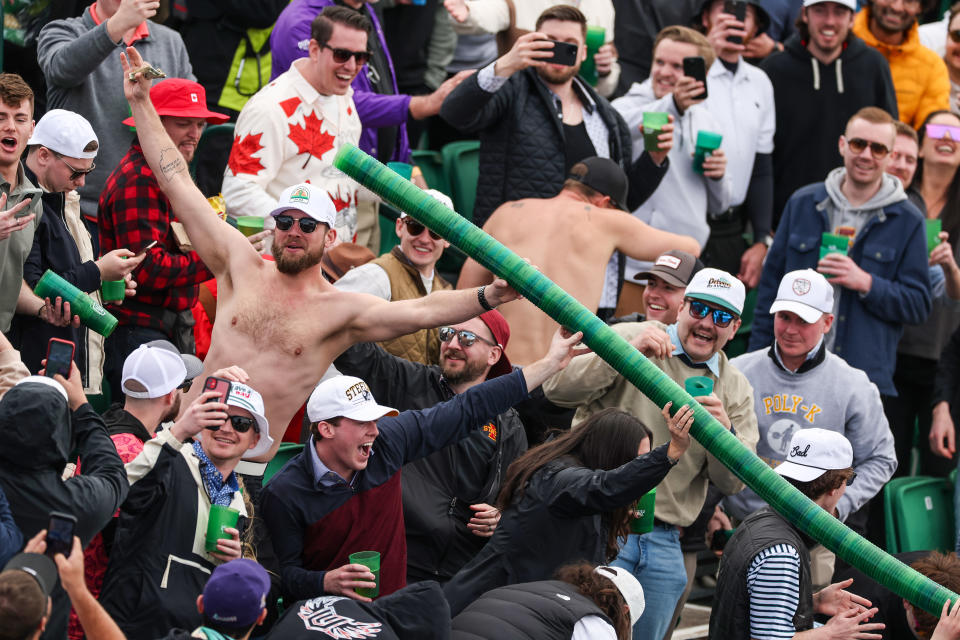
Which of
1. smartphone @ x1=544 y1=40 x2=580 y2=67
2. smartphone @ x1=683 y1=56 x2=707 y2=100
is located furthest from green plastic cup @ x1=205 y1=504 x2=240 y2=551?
smartphone @ x1=683 y1=56 x2=707 y2=100

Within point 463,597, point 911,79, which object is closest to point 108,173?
point 463,597

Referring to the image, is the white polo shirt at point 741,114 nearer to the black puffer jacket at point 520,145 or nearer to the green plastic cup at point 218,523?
the black puffer jacket at point 520,145

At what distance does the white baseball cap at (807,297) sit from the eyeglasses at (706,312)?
705 mm

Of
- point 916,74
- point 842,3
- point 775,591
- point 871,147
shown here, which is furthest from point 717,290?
point 916,74

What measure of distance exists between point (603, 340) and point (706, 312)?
1297 millimetres

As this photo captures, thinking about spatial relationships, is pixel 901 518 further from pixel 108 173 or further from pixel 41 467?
pixel 41 467

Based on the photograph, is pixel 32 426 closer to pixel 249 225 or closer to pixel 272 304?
pixel 272 304

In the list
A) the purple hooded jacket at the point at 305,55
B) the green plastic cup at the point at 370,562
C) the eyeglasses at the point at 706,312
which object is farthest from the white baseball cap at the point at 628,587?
the purple hooded jacket at the point at 305,55

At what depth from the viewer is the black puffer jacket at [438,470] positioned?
22.3 ft

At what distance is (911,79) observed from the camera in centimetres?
1109

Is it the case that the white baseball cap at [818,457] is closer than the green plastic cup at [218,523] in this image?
No

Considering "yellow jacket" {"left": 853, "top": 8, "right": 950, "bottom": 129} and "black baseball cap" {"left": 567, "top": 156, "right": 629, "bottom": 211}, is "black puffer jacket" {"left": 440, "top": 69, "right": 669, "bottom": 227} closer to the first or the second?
"black baseball cap" {"left": 567, "top": 156, "right": 629, "bottom": 211}

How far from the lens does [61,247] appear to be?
707 cm

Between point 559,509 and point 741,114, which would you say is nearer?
point 559,509
